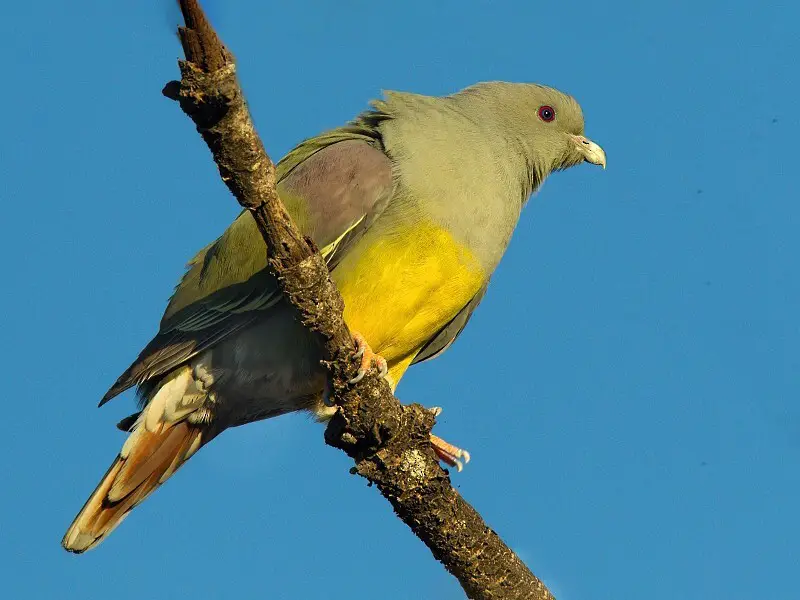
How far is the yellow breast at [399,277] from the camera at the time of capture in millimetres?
5316

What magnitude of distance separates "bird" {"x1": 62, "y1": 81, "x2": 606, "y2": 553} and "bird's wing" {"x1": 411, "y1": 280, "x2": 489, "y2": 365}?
47 millimetres

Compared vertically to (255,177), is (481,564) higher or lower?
lower

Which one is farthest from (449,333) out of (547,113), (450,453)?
(547,113)

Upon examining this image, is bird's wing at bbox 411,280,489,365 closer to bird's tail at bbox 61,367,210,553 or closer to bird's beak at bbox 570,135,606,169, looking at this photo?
bird's beak at bbox 570,135,606,169

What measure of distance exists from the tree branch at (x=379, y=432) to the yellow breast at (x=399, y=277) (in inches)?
30.4

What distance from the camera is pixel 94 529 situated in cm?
570

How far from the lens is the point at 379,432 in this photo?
15.3 feet

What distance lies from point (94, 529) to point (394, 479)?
2.04 meters

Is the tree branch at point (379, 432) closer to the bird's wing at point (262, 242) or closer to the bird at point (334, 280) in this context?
the bird at point (334, 280)

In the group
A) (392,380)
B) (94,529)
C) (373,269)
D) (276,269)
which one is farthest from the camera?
(392,380)

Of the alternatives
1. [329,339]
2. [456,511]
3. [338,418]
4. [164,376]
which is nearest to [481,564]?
[456,511]

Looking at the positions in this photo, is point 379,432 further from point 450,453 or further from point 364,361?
point 450,453

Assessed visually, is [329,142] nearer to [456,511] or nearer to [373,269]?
[373,269]

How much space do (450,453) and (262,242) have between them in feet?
5.52
